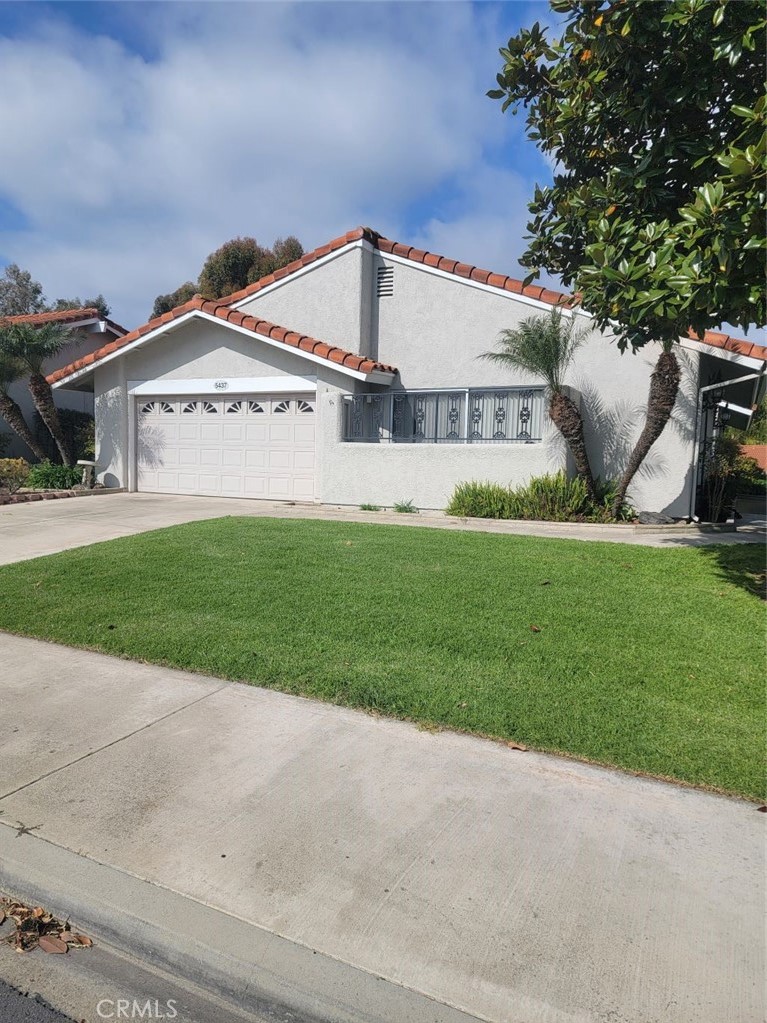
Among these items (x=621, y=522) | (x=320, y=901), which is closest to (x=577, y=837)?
(x=320, y=901)

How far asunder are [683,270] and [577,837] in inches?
155

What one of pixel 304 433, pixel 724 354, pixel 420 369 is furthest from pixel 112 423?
pixel 724 354

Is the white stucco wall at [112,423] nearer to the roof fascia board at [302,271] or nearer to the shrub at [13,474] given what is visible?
the shrub at [13,474]

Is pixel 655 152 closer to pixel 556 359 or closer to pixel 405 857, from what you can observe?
pixel 405 857

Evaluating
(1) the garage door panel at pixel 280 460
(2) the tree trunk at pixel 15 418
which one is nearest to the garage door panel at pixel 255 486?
(1) the garage door panel at pixel 280 460

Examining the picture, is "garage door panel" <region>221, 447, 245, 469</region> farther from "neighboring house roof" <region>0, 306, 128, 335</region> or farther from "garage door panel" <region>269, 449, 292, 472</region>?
"neighboring house roof" <region>0, 306, 128, 335</region>

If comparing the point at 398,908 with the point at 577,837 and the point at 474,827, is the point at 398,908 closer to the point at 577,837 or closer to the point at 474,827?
the point at 474,827

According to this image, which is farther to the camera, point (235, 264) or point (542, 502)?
point (235, 264)

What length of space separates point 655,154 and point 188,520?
8.72 m

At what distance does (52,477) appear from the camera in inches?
694

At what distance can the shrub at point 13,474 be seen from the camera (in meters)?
16.7

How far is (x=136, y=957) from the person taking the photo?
9.02 ft

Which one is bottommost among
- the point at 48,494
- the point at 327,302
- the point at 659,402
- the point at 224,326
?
the point at 48,494

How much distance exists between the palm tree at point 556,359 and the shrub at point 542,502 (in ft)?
0.94
